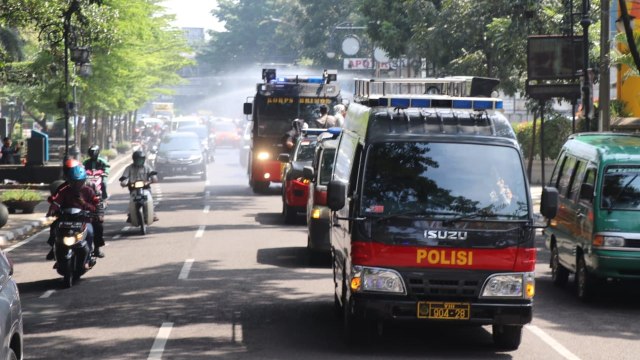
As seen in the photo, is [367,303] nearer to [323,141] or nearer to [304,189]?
[323,141]

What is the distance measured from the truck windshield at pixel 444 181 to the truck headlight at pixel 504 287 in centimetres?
58

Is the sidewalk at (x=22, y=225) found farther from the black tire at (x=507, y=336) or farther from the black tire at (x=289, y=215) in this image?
the black tire at (x=507, y=336)

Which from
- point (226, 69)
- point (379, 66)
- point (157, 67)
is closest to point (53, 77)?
point (157, 67)

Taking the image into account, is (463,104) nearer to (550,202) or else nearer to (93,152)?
(550,202)

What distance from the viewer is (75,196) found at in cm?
1797

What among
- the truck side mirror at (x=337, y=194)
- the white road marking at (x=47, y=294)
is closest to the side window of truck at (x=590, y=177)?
the truck side mirror at (x=337, y=194)

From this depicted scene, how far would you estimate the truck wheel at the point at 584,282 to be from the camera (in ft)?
54.1

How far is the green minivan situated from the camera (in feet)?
52.6

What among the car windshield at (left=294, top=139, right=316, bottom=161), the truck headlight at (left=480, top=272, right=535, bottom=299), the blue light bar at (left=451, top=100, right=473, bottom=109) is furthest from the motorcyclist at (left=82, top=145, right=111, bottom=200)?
the truck headlight at (left=480, top=272, right=535, bottom=299)

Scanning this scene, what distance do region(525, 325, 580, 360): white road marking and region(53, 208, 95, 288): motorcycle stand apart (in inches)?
265

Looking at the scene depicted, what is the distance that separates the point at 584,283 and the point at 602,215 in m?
0.93

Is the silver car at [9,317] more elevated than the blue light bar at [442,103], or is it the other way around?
the blue light bar at [442,103]

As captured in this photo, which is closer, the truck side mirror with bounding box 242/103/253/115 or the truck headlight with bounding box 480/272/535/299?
the truck headlight with bounding box 480/272/535/299

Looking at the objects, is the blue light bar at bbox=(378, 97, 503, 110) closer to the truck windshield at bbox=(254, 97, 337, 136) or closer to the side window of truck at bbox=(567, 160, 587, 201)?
the side window of truck at bbox=(567, 160, 587, 201)
